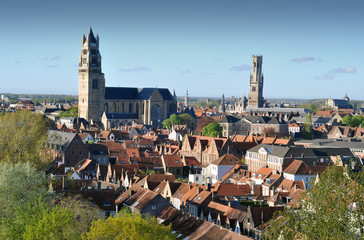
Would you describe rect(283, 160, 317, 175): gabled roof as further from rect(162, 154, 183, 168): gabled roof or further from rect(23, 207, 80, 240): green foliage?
rect(23, 207, 80, 240): green foliage

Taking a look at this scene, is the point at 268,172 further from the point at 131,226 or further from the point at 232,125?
the point at 232,125

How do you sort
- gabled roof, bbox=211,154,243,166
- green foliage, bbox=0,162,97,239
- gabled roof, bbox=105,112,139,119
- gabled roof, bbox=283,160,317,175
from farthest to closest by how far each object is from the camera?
gabled roof, bbox=105,112,139,119
gabled roof, bbox=211,154,243,166
gabled roof, bbox=283,160,317,175
green foliage, bbox=0,162,97,239

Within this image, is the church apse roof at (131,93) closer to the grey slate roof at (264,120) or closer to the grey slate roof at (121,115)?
the grey slate roof at (121,115)

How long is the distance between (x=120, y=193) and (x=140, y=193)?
4883mm

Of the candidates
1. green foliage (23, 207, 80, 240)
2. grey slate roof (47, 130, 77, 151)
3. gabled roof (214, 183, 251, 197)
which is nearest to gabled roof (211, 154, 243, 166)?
gabled roof (214, 183, 251, 197)

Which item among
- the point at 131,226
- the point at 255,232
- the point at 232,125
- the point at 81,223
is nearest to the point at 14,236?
the point at 81,223

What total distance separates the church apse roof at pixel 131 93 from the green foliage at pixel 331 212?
503ft

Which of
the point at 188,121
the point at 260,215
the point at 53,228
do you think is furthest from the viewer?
the point at 188,121

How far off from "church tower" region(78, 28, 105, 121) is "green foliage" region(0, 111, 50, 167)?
300 ft

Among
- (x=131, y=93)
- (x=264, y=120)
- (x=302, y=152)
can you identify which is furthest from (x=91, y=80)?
(x=302, y=152)

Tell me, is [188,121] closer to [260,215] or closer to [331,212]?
[260,215]

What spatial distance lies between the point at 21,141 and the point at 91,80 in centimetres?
9876

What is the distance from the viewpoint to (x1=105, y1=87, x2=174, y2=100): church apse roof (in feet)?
598

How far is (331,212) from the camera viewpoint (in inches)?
1120
